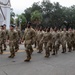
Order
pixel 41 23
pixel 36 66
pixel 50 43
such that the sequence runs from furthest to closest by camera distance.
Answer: pixel 41 23, pixel 50 43, pixel 36 66

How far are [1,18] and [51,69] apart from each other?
22.8m

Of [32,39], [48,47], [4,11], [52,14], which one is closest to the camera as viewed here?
[32,39]

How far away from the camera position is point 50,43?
13.7 metres

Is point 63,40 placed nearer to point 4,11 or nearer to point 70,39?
point 70,39

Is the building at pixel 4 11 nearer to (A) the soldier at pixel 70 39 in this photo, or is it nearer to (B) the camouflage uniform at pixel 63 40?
(A) the soldier at pixel 70 39

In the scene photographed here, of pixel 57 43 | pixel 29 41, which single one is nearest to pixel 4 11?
pixel 57 43

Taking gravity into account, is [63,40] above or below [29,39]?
below

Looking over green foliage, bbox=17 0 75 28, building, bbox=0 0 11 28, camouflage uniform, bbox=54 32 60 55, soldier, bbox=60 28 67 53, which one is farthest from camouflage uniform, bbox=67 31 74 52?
green foliage, bbox=17 0 75 28

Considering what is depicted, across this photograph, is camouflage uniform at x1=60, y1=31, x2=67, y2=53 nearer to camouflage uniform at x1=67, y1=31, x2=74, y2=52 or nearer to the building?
camouflage uniform at x1=67, y1=31, x2=74, y2=52

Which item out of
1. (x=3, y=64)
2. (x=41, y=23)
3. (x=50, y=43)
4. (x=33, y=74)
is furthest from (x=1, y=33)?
(x=41, y=23)

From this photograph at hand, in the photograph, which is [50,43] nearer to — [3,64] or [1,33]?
[1,33]

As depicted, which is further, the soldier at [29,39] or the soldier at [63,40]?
the soldier at [63,40]

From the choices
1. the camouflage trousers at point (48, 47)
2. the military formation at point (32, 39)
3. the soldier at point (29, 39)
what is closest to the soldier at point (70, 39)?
the military formation at point (32, 39)

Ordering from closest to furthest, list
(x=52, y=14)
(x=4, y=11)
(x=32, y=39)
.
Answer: (x=32, y=39) → (x=4, y=11) → (x=52, y=14)
